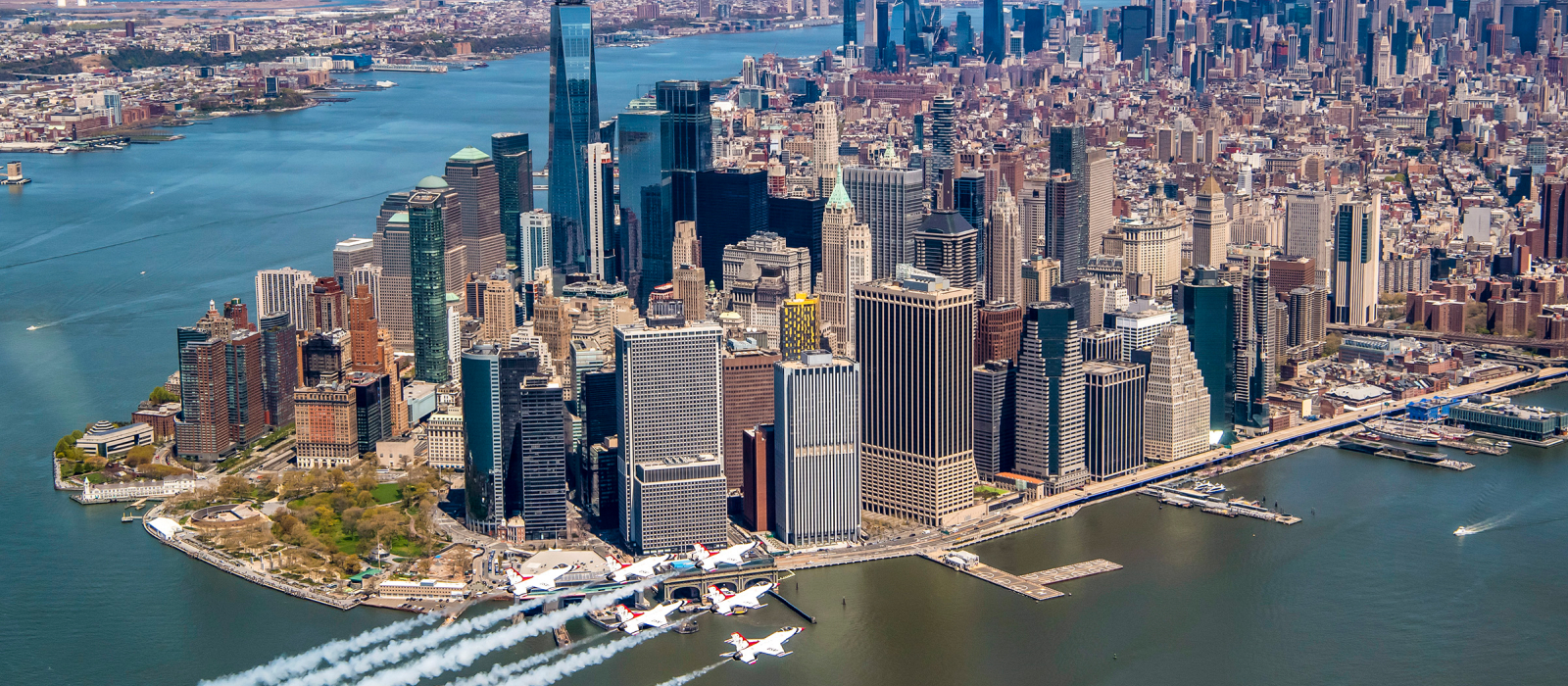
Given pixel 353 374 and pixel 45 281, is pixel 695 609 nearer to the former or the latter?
pixel 353 374

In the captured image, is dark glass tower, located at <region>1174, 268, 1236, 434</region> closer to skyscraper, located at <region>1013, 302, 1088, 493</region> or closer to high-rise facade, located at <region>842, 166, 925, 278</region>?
skyscraper, located at <region>1013, 302, 1088, 493</region>

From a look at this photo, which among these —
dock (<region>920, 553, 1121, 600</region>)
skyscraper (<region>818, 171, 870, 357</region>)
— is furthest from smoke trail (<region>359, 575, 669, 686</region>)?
skyscraper (<region>818, 171, 870, 357</region>)

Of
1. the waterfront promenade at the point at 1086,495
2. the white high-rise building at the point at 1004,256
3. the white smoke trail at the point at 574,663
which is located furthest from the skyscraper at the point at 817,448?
the white high-rise building at the point at 1004,256

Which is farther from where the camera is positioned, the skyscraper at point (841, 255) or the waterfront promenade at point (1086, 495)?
the skyscraper at point (841, 255)

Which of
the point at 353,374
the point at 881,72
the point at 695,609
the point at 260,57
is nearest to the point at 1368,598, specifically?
the point at 695,609

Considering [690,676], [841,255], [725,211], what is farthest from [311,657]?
[725,211]

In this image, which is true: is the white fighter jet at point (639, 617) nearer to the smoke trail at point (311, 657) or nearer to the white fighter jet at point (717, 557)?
the white fighter jet at point (717, 557)
